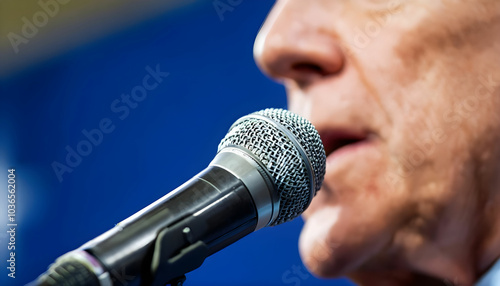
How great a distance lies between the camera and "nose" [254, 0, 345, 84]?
1006 mm

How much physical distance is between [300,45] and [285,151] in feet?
1.29

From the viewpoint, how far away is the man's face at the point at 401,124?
3.12 ft

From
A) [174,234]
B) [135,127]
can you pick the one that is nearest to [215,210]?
[174,234]

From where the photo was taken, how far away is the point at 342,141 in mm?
1006

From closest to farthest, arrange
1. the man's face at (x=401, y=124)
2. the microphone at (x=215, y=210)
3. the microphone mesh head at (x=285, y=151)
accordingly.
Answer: the microphone at (x=215, y=210), the microphone mesh head at (x=285, y=151), the man's face at (x=401, y=124)

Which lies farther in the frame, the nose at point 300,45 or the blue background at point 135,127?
the blue background at point 135,127

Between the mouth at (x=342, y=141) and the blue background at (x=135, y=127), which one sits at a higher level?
the blue background at (x=135, y=127)

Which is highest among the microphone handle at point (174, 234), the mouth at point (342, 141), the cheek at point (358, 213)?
the microphone handle at point (174, 234)

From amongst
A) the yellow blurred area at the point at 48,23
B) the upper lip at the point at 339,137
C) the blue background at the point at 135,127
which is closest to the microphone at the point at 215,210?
the upper lip at the point at 339,137

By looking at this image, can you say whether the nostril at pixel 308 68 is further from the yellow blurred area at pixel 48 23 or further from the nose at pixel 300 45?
the yellow blurred area at pixel 48 23

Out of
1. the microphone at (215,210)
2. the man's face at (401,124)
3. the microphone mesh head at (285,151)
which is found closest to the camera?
the microphone at (215,210)

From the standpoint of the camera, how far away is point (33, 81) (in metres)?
1.26

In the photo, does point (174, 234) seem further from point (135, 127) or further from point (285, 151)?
point (135, 127)

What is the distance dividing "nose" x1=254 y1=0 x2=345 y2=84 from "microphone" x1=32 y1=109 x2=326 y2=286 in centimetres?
33
